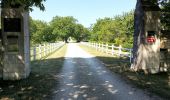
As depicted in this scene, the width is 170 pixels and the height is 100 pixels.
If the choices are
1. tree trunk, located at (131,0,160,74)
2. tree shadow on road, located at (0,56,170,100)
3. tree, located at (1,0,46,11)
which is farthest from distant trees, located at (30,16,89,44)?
tree shadow on road, located at (0,56,170,100)

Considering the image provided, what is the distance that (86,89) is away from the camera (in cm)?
1117

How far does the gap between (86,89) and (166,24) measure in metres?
9.56

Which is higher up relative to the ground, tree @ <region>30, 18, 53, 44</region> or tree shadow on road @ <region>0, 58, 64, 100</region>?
tree @ <region>30, 18, 53, 44</region>

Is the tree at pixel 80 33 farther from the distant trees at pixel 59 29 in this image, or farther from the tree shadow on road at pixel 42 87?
the tree shadow on road at pixel 42 87

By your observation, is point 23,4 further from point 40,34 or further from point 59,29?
point 59,29

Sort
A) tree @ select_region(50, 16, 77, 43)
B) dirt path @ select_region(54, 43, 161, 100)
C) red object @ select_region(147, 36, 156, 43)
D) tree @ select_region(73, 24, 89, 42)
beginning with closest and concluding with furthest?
dirt path @ select_region(54, 43, 161, 100) < red object @ select_region(147, 36, 156, 43) < tree @ select_region(50, 16, 77, 43) < tree @ select_region(73, 24, 89, 42)

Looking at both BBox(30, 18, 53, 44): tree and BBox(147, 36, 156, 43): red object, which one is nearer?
BBox(147, 36, 156, 43): red object

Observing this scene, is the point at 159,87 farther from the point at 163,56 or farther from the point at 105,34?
the point at 105,34

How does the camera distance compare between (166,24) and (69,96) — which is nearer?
(69,96)

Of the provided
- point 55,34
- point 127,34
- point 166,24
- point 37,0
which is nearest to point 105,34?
point 127,34

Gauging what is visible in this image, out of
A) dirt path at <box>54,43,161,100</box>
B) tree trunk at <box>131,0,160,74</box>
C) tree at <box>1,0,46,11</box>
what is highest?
tree at <box>1,0,46,11</box>

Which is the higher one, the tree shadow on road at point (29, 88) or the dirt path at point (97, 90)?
the tree shadow on road at point (29, 88)

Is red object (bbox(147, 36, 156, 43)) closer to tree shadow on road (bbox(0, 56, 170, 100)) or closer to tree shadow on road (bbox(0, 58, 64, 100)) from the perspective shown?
tree shadow on road (bbox(0, 56, 170, 100))

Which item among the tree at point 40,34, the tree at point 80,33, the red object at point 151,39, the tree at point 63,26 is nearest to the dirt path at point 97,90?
the red object at point 151,39
